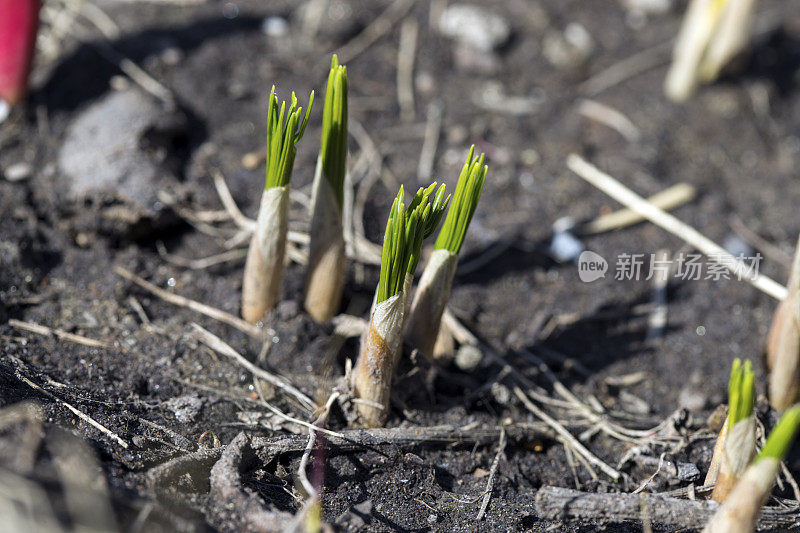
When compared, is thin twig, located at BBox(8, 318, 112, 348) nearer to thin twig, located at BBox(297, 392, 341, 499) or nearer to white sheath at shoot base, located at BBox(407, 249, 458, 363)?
thin twig, located at BBox(297, 392, 341, 499)

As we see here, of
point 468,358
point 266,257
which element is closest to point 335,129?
point 266,257

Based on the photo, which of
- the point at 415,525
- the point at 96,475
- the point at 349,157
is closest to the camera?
the point at 96,475

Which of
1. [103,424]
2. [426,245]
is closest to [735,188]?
[426,245]

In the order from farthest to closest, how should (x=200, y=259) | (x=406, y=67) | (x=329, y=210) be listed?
(x=406, y=67) → (x=200, y=259) → (x=329, y=210)

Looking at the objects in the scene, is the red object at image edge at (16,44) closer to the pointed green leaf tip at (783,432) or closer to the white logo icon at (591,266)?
the white logo icon at (591,266)

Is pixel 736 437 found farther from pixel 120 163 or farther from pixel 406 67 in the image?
pixel 406 67

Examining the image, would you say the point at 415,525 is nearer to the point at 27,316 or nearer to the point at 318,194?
the point at 318,194
